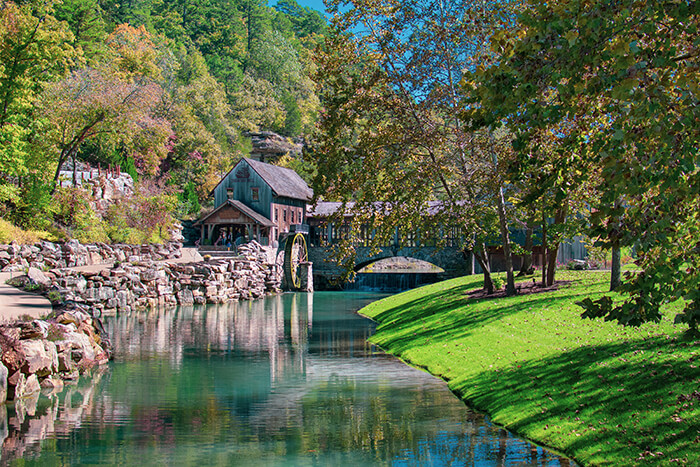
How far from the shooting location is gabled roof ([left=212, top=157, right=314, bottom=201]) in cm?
5861

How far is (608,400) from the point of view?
37.1ft

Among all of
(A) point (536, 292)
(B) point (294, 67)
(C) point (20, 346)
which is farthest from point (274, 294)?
(B) point (294, 67)

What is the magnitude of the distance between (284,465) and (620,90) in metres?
7.14

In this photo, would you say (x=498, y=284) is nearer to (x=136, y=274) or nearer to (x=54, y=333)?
(x=54, y=333)

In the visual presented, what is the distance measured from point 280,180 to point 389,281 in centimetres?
1348

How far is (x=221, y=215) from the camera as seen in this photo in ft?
188

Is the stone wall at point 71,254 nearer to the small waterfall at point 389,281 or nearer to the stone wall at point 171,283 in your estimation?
the stone wall at point 171,283

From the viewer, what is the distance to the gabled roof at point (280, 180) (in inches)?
2307

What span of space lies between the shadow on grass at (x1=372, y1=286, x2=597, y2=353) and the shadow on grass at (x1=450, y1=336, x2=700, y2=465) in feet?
19.9

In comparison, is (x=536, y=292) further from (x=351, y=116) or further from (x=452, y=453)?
(x=452, y=453)

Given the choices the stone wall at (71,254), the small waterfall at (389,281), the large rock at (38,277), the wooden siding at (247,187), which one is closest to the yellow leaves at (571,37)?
the large rock at (38,277)

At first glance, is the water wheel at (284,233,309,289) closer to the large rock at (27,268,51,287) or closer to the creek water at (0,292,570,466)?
the large rock at (27,268,51,287)

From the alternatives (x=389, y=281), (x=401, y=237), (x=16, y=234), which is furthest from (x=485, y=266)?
(x=389, y=281)

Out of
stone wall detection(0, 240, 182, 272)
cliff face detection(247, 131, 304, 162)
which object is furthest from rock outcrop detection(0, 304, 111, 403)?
cliff face detection(247, 131, 304, 162)
